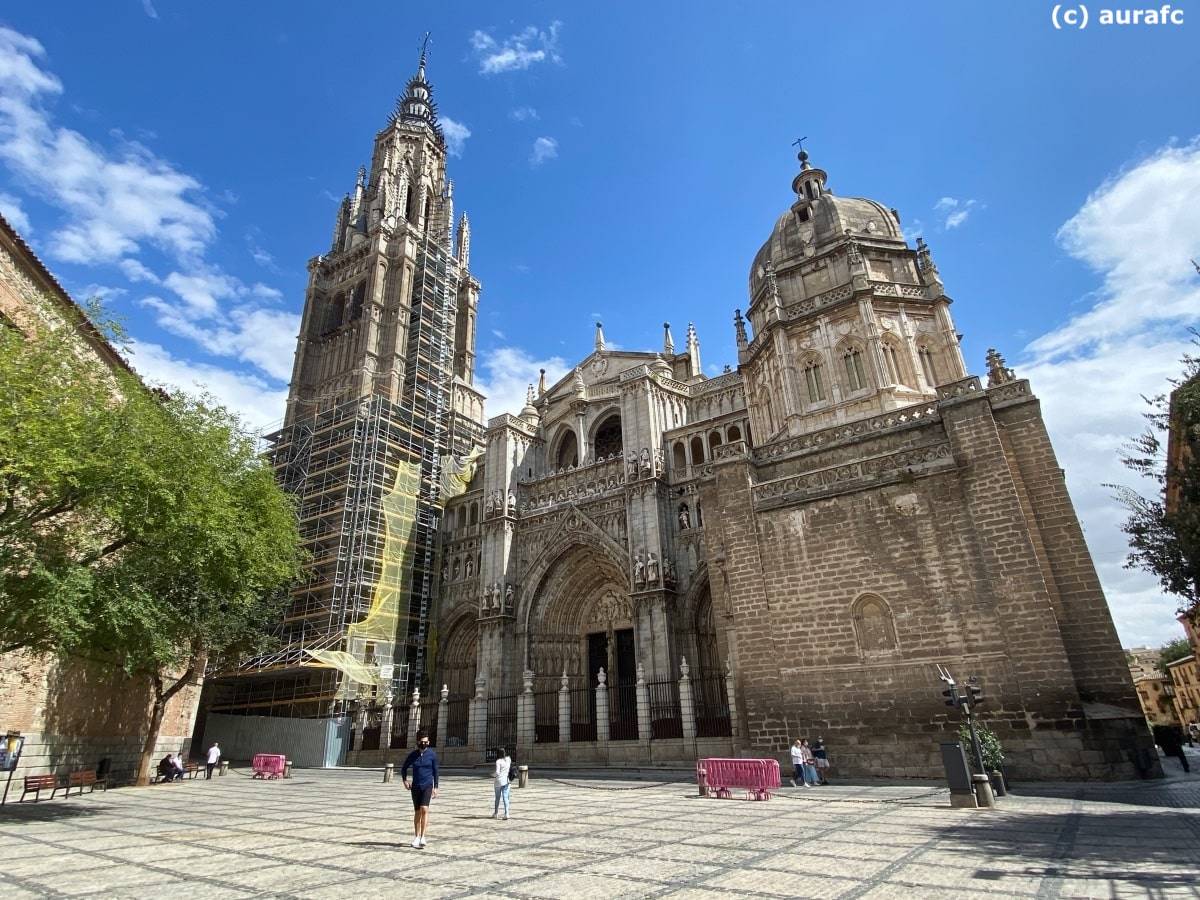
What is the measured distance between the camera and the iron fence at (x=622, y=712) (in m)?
21.3

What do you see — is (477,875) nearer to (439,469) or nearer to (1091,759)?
(1091,759)

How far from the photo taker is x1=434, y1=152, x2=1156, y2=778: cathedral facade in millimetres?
12188

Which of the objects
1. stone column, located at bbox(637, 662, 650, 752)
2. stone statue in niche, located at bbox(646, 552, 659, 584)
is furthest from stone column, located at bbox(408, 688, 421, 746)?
stone statue in niche, located at bbox(646, 552, 659, 584)

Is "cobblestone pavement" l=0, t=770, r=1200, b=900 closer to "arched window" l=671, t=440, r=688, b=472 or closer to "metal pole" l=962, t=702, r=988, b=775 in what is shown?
"metal pole" l=962, t=702, r=988, b=775

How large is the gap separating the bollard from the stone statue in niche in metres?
13.9

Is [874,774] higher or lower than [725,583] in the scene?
lower

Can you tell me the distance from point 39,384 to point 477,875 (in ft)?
31.6

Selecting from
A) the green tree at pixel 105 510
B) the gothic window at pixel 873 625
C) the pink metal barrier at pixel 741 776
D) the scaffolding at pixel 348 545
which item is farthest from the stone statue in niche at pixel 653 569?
the green tree at pixel 105 510

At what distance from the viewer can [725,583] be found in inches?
647

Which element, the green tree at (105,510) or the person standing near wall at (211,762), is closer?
the green tree at (105,510)

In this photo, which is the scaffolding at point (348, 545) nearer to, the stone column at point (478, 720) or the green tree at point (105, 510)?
the stone column at point (478, 720)

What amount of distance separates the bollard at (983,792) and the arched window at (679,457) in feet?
54.9

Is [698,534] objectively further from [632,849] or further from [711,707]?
[632,849]

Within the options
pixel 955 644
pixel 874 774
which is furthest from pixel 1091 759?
pixel 874 774
